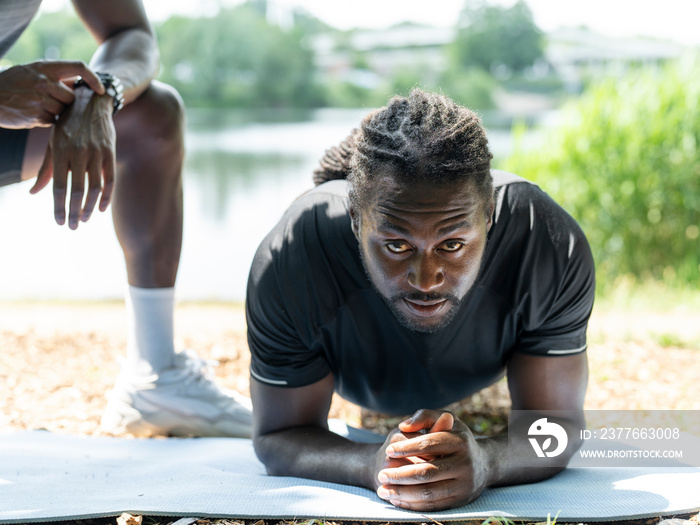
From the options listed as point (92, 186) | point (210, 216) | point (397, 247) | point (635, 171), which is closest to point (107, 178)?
point (92, 186)

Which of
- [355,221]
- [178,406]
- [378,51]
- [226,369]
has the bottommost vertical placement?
[226,369]

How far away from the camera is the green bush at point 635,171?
20.9 ft

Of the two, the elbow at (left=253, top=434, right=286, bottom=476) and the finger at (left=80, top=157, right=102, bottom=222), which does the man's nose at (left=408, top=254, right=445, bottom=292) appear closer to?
the elbow at (left=253, top=434, right=286, bottom=476)

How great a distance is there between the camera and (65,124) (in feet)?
6.79

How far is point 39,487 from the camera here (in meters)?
2.04

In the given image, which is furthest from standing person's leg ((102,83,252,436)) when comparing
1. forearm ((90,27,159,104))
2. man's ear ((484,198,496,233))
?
man's ear ((484,198,496,233))

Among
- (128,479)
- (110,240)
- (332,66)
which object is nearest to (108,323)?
(128,479)

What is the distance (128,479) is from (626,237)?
5541 millimetres

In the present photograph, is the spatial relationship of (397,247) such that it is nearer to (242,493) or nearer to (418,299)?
(418,299)

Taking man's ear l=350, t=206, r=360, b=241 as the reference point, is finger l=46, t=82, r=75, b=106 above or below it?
above

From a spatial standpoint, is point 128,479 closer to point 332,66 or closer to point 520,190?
point 520,190

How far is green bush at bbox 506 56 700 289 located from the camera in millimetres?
6371

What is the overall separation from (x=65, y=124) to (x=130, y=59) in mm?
508

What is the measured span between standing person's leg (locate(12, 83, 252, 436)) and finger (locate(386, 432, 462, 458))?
1108 millimetres
